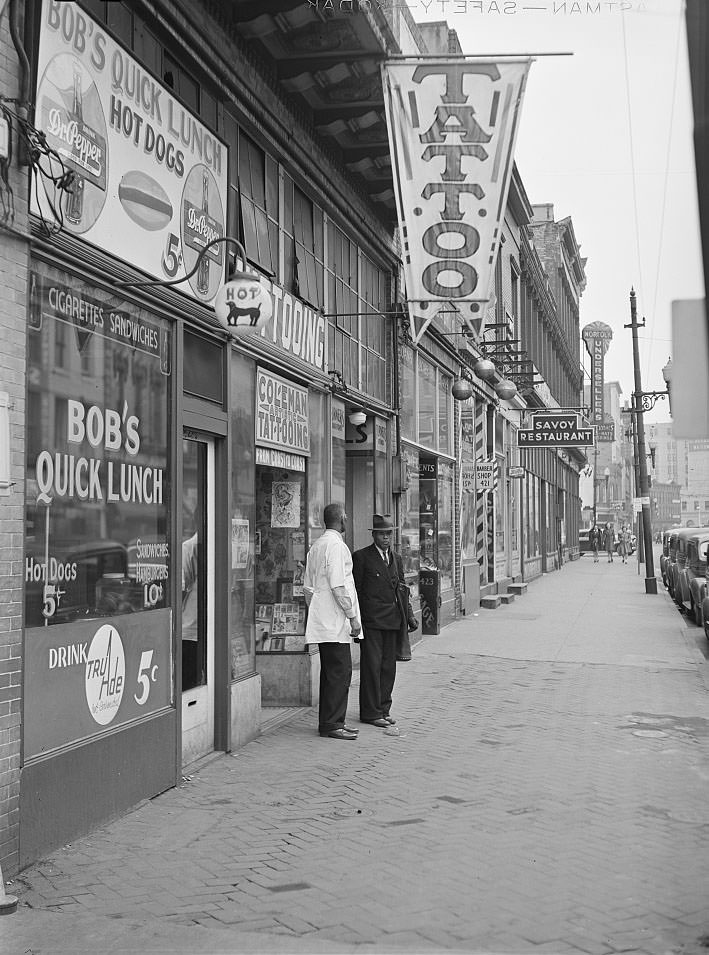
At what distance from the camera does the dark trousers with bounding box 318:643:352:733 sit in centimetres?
857

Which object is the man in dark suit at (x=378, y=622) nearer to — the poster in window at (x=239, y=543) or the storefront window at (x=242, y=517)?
the storefront window at (x=242, y=517)

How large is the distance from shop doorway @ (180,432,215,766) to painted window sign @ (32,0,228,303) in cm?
130

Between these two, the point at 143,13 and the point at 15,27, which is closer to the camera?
the point at 15,27

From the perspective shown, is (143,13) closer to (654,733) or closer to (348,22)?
(348,22)

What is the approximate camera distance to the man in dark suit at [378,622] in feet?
30.0

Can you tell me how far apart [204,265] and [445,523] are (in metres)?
11.6

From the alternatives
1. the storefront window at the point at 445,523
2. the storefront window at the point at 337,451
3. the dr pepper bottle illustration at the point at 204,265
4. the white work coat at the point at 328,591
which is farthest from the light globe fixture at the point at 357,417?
the storefront window at the point at 445,523

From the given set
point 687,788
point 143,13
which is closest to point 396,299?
point 143,13

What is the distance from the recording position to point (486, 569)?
24.5 m

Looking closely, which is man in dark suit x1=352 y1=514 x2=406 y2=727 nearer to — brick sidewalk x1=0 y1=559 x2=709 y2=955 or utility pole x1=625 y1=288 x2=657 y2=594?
brick sidewalk x1=0 y1=559 x2=709 y2=955

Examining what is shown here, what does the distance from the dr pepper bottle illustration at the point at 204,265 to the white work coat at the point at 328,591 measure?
7.59 ft

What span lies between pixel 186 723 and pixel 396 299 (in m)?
8.49

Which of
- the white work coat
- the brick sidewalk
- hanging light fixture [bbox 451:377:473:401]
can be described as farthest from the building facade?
hanging light fixture [bbox 451:377:473:401]

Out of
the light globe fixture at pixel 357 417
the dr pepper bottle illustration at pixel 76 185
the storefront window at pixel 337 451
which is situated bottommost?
the storefront window at pixel 337 451
